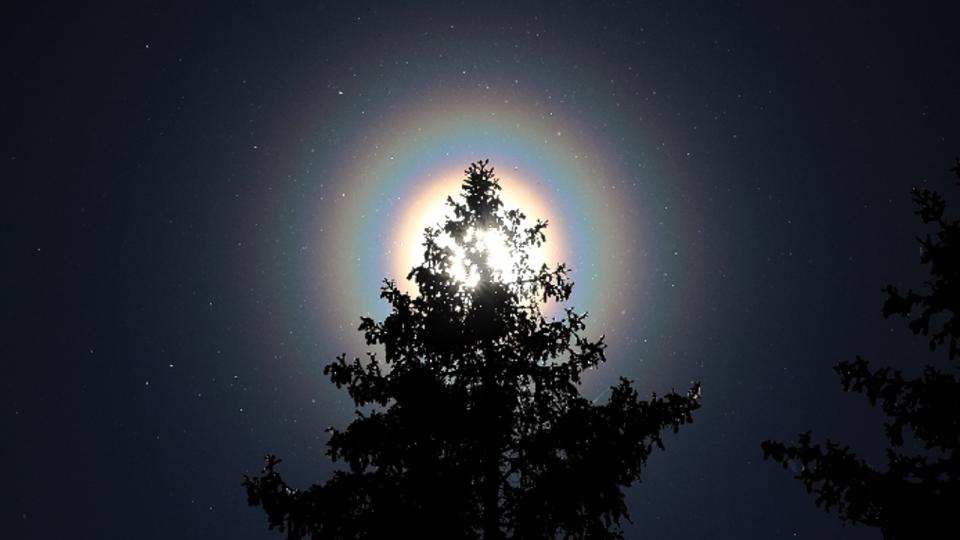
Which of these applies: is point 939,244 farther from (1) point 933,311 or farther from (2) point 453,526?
(2) point 453,526

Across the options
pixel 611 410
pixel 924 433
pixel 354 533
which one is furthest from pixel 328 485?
pixel 924 433

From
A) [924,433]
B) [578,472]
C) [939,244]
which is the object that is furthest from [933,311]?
[578,472]

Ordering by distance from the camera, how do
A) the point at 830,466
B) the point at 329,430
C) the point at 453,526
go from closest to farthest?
the point at 830,466
the point at 453,526
the point at 329,430

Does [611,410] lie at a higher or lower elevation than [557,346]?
lower

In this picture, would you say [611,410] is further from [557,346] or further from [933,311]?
[933,311]

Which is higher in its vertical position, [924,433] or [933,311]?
[933,311]

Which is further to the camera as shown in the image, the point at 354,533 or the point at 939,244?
the point at 354,533

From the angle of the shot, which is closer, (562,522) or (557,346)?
Answer: (562,522)

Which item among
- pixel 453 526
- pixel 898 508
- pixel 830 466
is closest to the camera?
pixel 898 508

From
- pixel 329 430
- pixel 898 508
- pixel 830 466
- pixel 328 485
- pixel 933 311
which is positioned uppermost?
pixel 329 430
